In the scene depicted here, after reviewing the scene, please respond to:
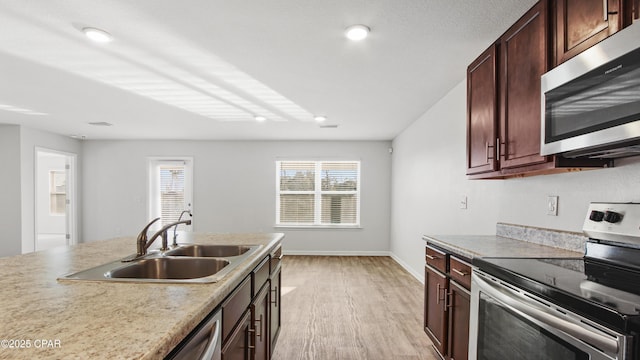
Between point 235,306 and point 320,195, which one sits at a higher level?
point 320,195

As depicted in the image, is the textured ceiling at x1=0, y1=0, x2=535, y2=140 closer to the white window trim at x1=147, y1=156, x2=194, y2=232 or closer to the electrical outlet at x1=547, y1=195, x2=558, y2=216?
the electrical outlet at x1=547, y1=195, x2=558, y2=216

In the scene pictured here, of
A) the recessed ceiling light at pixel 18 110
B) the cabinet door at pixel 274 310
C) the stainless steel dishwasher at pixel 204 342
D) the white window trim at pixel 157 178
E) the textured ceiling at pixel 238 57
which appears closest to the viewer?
the stainless steel dishwasher at pixel 204 342

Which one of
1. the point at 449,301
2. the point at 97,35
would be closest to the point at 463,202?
the point at 449,301

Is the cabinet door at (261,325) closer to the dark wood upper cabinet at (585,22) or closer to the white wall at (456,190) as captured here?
the white wall at (456,190)

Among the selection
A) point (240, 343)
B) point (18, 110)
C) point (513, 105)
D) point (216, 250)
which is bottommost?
point (240, 343)

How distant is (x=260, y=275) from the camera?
1878 millimetres

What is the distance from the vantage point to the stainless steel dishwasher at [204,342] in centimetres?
88

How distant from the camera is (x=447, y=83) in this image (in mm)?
3281

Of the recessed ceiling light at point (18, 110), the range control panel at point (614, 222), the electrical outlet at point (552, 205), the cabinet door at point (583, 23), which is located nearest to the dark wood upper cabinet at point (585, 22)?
the cabinet door at point (583, 23)

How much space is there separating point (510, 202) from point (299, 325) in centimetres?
210

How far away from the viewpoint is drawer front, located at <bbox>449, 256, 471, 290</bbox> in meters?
1.85

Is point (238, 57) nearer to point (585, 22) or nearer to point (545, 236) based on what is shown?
point (585, 22)

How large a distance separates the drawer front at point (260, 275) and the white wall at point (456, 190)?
1.80 m

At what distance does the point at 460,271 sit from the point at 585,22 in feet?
4.51
